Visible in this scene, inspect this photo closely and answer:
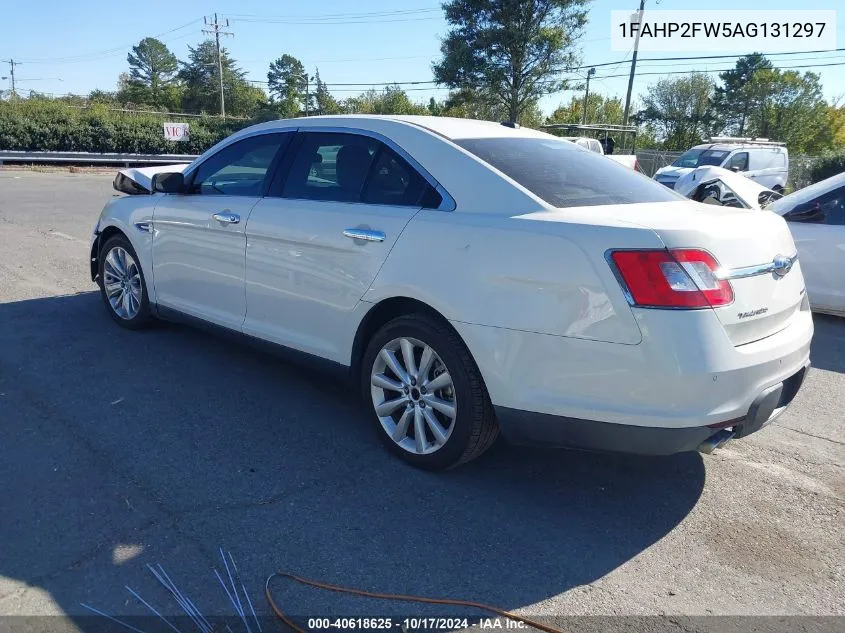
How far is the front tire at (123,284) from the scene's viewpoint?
545cm

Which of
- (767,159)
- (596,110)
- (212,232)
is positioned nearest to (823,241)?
(212,232)

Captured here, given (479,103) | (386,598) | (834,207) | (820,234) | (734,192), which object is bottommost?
(386,598)

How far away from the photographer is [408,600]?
2.62m

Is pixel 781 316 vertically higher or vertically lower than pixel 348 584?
higher

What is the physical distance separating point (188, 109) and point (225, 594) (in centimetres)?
9123

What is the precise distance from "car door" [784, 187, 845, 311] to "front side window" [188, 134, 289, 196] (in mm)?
5062

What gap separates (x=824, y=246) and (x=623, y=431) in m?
4.83

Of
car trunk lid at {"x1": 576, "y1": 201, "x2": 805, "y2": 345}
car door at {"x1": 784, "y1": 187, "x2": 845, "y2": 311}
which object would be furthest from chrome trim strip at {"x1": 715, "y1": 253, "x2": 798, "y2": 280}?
car door at {"x1": 784, "y1": 187, "x2": 845, "y2": 311}

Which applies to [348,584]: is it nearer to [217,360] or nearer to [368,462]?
[368,462]

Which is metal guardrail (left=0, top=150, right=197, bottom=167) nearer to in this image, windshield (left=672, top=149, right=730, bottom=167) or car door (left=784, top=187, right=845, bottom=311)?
windshield (left=672, top=149, right=730, bottom=167)

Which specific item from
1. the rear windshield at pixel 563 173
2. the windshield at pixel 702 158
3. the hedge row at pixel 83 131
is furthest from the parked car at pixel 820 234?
the hedge row at pixel 83 131

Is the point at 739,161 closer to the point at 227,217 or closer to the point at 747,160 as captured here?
the point at 747,160

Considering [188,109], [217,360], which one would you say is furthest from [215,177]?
[188,109]

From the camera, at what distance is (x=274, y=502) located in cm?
325
